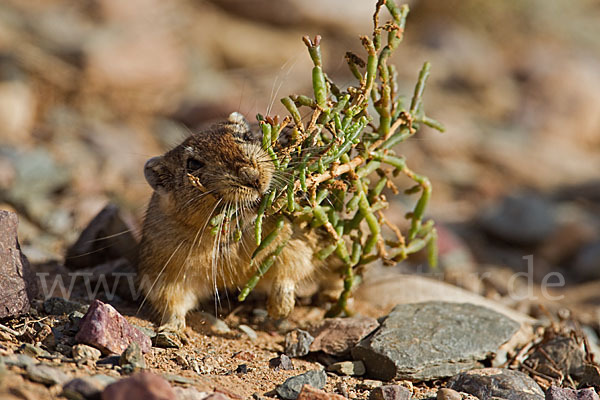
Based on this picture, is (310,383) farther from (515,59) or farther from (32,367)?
(515,59)

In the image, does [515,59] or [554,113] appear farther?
[515,59]

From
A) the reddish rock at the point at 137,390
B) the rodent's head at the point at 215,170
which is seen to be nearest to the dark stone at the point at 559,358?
the rodent's head at the point at 215,170

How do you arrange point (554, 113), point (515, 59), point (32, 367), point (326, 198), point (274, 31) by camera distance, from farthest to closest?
point (515, 59) < point (274, 31) < point (554, 113) < point (326, 198) < point (32, 367)

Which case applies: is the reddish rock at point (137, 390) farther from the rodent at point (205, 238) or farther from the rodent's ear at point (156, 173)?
the rodent's ear at point (156, 173)

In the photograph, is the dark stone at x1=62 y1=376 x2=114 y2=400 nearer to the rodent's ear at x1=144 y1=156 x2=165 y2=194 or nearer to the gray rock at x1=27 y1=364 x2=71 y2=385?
the gray rock at x1=27 y1=364 x2=71 y2=385

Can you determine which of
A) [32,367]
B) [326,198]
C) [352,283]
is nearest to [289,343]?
[352,283]

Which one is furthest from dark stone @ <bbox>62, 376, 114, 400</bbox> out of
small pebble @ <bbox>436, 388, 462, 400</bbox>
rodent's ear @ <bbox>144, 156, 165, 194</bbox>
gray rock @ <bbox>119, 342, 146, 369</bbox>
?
rodent's ear @ <bbox>144, 156, 165, 194</bbox>
